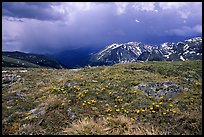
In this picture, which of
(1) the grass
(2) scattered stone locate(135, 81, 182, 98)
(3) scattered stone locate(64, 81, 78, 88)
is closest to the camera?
(1) the grass

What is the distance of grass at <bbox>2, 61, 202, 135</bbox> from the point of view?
12.7 meters

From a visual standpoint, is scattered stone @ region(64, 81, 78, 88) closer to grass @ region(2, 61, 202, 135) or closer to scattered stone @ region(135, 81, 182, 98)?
grass @ region(2, 61, 202, 135)

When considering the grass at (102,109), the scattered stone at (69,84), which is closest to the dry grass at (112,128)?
the grass at (102,109)

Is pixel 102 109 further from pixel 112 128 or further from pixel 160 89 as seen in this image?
pixel 160 89

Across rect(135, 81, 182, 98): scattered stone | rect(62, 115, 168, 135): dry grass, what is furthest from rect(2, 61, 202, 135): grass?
rect(135, 81, 182, 98): scattered stone

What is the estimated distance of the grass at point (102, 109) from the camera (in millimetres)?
12734

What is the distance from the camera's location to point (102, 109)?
1537 centimetres

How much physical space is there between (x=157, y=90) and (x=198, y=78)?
233 inches

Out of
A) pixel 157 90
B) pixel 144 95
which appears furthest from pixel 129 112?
pixel 157 90

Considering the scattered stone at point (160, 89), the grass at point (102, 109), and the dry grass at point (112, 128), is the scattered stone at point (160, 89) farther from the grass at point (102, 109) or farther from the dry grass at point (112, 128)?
the dry grass at point (112, 128)

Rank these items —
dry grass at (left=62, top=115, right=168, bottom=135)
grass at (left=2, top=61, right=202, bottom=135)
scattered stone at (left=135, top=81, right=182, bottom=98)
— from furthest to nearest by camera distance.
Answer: scattered stone at (left=135, top=81, right=182, bottom=98)
grass at (left=2, top=61, right=202, bottom=135)
dry grass at (left=62, top=115, right=168, bottom=135)

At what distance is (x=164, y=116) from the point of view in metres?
14.0

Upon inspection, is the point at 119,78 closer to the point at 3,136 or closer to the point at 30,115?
the point at 30,115

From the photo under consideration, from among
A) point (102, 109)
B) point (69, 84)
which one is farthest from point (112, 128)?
point (69, 84)
